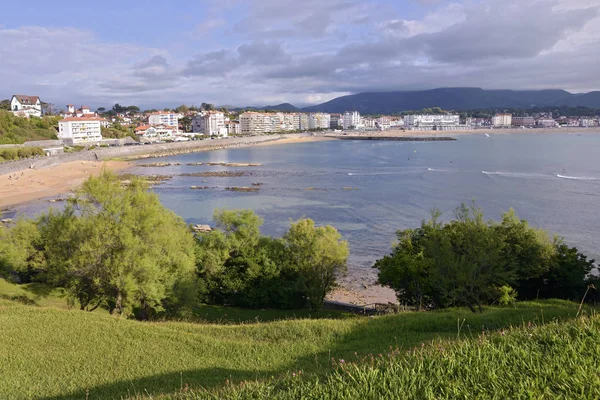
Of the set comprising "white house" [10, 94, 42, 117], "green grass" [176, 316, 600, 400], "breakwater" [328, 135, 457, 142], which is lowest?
"green grass" [176, 316, 600, 400]

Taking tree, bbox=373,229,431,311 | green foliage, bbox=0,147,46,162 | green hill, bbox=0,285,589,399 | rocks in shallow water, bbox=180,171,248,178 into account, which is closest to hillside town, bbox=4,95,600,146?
green foliage, bbox=0,147,46,162

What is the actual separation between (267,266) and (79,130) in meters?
89.4

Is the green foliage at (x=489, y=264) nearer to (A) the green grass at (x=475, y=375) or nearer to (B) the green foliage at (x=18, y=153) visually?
(A) the green grass at (x=475, y=375)

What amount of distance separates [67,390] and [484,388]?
5.68 meters

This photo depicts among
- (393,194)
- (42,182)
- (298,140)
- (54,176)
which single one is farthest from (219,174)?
(298,140)

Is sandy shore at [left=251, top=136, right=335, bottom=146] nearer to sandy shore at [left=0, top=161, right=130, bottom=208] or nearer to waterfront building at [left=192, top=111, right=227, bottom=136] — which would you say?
waterfront building at [left=192, top=111, right=227, bottom=136]

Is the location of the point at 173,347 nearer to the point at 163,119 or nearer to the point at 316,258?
the point at 316,258

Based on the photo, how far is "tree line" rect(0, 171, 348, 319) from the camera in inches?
502

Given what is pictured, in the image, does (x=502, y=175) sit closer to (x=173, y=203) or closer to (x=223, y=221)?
Answer: (x=173, y=203)

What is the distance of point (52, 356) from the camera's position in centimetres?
784

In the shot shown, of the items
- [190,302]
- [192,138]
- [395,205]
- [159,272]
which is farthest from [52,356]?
[192,138]

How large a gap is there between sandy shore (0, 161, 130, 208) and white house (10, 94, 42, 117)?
213ft

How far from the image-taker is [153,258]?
520 inches

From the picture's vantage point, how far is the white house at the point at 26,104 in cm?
11688
